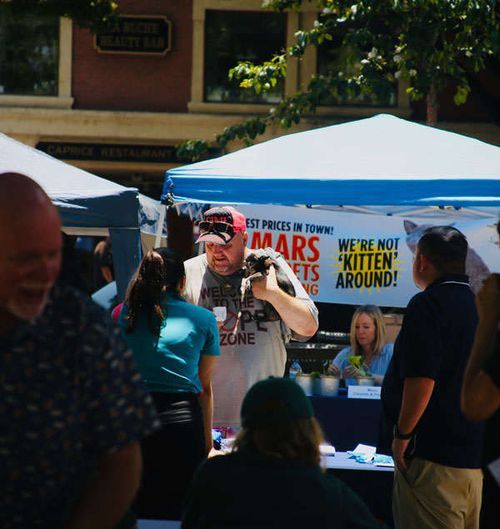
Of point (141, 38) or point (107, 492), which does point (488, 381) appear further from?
point (141, 38)

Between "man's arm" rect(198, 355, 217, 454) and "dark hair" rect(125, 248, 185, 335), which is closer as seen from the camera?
"dark hair" rect(125, 248, 185, 335)

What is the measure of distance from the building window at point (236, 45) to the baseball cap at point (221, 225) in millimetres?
12572

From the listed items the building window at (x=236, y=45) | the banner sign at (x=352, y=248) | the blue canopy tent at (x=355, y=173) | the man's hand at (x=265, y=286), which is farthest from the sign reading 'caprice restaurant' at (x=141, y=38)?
the man's hand at (x=265, y=286)

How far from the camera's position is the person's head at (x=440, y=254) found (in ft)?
15.7

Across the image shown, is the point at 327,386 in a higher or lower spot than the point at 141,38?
lower

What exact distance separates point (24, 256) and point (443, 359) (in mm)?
2816

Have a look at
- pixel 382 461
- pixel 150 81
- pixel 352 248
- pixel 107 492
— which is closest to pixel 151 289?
pixel 382 461

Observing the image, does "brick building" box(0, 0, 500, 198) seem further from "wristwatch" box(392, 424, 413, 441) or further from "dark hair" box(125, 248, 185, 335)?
"wristwatch" box(392, 424, 413, 441)

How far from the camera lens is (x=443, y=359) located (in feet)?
15.5

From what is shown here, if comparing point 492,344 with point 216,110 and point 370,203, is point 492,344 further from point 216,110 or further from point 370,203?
point 216,110

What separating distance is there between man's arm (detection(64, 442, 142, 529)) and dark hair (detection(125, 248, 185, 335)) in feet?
8.33

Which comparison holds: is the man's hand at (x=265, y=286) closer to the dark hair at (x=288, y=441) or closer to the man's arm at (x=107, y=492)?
the dark hair at (x=288, y=441)

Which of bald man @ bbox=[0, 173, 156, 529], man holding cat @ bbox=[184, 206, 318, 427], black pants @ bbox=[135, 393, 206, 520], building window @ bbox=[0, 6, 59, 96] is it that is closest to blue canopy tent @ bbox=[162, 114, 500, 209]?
man holding cat @ bbox=[184, 206, 318, 427]

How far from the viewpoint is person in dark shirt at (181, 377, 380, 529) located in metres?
3.05
